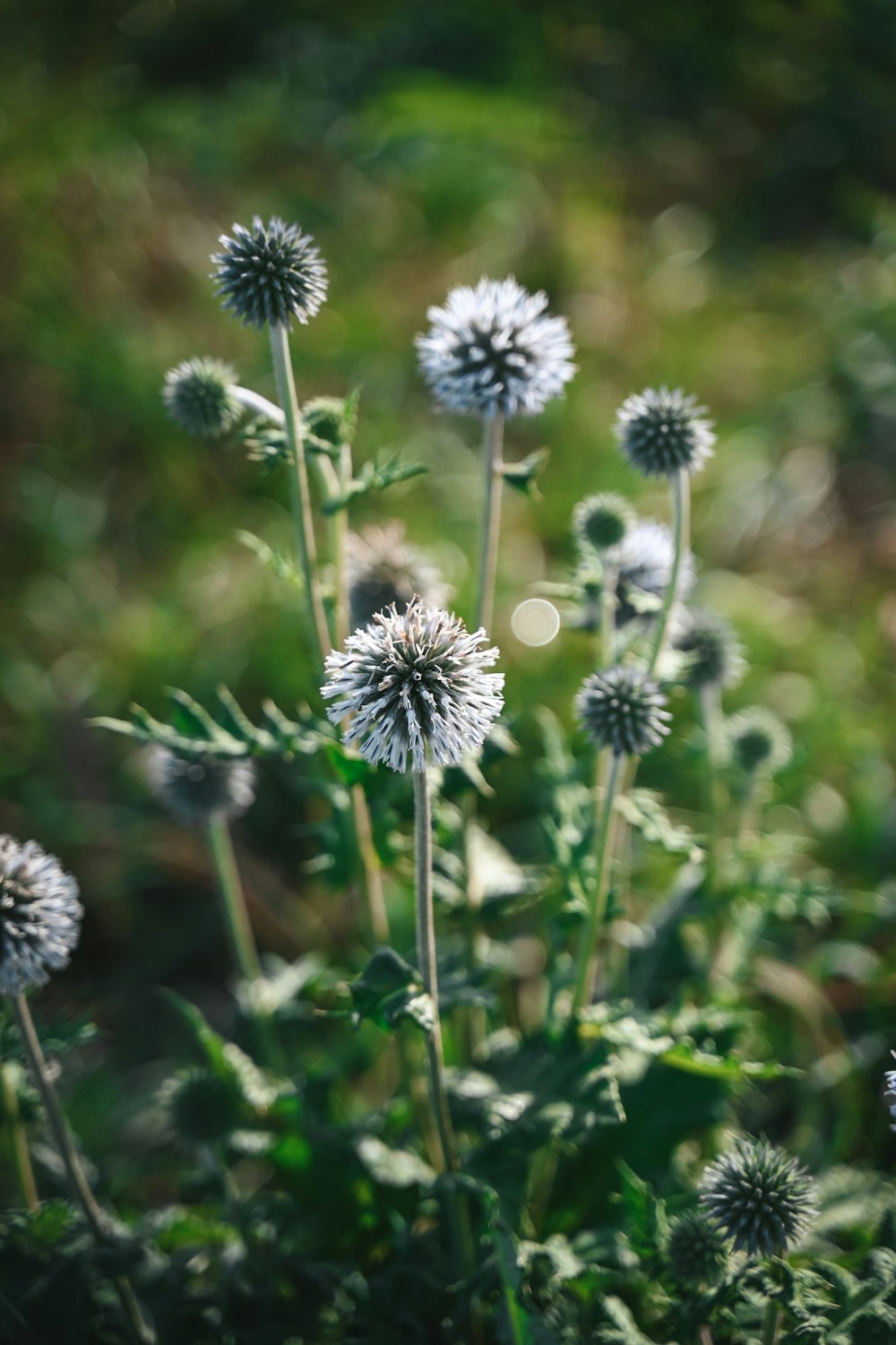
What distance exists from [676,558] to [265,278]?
2.56 feet

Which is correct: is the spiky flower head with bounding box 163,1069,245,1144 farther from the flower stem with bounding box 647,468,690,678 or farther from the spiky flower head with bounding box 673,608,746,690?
the spiky flower head with bounding box 673,608,746,690

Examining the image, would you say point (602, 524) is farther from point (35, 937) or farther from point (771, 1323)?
point (771, 1323)

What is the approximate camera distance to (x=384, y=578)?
2121 millimetres

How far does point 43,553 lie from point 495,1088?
3179 millimetres

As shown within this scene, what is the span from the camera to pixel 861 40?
6562 mm

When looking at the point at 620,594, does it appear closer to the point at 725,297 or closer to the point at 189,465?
the point at 189,465

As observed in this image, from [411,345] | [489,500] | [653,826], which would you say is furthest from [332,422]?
[411,345]

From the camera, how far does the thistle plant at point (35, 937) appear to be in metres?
1.59

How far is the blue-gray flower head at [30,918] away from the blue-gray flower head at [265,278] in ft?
2.95

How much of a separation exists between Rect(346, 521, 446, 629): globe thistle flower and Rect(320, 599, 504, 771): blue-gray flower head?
0.68 metres

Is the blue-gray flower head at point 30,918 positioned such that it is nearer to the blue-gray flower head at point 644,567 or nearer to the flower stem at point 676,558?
the flower stem at point 676,558

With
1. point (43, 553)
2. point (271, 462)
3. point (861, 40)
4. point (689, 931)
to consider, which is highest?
point (861, 40)

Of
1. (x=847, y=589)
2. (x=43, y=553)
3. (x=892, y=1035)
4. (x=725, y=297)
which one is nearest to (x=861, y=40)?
(x=725, y=297)

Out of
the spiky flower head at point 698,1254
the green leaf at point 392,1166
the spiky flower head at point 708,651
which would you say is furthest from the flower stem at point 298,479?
the spiky flower head at point 698,1254
